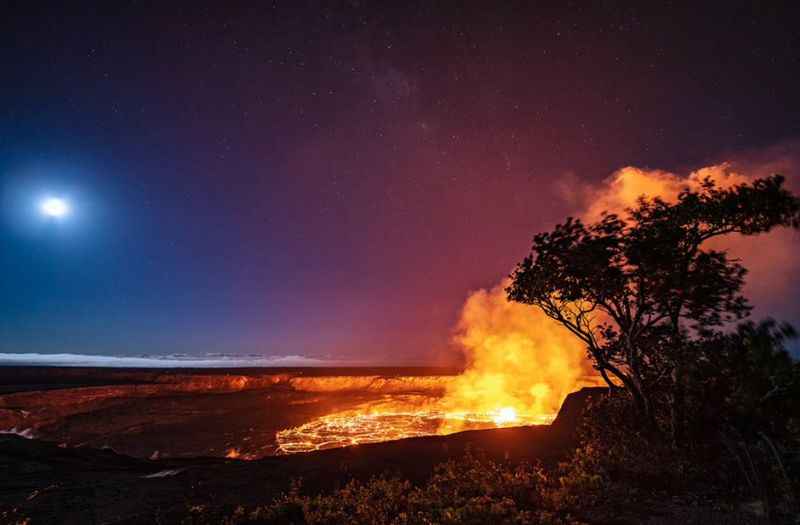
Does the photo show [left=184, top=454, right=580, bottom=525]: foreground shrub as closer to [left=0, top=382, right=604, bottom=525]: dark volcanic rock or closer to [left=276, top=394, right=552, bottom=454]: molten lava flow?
[left=0, top=382, right=604, bottom=525]: dark volcanic rock

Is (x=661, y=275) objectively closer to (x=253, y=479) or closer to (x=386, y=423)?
(x=253, y=479)

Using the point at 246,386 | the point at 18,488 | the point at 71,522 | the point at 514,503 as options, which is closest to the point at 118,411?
the point at 246,386

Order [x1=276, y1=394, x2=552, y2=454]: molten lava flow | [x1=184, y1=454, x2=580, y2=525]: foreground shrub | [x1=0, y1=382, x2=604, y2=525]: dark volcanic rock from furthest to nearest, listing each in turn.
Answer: [x1=276, y1=394, x2=552, y2=454]: molten lava flow
[x1=0, y1=382, x2=604, y2=525]: dark volcanic rock
[x1=184, y1=454, x2=580, y2=525]: foreground shrub

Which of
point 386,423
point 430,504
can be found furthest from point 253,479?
point 386,423

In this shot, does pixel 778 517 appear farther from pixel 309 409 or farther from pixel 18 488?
pixel 309 409

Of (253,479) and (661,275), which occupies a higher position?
(661,275)

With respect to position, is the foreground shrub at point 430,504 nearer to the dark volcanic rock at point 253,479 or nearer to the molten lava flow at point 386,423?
the dark volcanic rock at point 253,479

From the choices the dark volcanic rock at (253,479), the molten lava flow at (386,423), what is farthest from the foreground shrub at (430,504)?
the molten lava flow at (386,423)

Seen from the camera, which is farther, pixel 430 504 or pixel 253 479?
pixel 253 479

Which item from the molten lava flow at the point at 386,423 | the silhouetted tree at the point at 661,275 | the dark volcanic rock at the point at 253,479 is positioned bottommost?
the molten lava flow at the point at 386,423

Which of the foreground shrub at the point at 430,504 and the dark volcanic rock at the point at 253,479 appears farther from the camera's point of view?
the dark volcanic rock at the point at 253,479

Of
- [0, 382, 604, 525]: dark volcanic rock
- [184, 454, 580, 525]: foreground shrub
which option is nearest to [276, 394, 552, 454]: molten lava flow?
[0, 382, 604, 525]: dark volcanic rock

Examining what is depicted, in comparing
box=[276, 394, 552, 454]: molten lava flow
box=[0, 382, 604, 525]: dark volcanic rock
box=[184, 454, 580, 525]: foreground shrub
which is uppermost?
box=[184, 454, 580, 525]: foreground shrub

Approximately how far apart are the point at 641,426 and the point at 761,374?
17.0 feet
